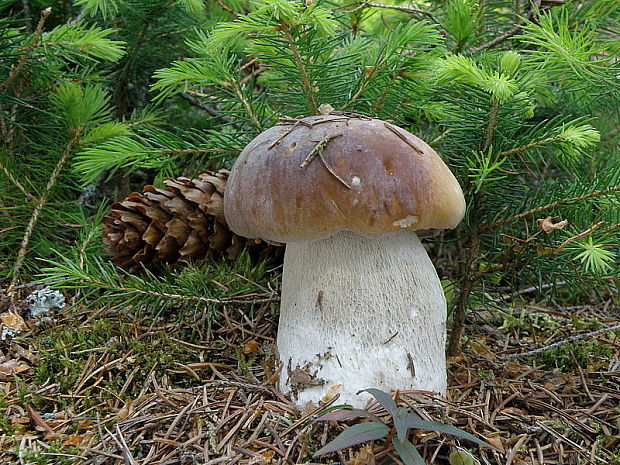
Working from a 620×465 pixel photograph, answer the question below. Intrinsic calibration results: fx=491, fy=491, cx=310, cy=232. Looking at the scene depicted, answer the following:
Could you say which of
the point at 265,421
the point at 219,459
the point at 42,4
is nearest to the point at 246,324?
the point at 265,421

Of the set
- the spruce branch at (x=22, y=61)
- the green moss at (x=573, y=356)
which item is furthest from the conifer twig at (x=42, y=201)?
the green moss at (x=573, y=356)

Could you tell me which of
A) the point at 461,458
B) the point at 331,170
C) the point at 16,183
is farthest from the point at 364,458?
the point at 16,183

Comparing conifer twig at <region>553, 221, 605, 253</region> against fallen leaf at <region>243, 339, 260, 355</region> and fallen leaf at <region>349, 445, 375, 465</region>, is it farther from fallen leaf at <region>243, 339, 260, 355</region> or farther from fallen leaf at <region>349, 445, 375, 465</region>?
fallen leaf at <region>243, 339, 260, 355</region>

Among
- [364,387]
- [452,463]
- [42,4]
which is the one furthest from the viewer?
[42,4]

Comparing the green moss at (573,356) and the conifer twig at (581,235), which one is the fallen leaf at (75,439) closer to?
the conifer twig at (581,235)

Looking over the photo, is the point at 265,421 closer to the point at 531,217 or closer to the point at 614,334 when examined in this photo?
the point at 531,217

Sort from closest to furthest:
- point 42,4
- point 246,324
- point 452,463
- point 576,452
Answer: point 452,463 < point 576,452 < point 246,324 < point 42,4

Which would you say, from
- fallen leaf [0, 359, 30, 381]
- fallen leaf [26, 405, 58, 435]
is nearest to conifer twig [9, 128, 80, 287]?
fallen leaf [0, 359, 30, 381]
